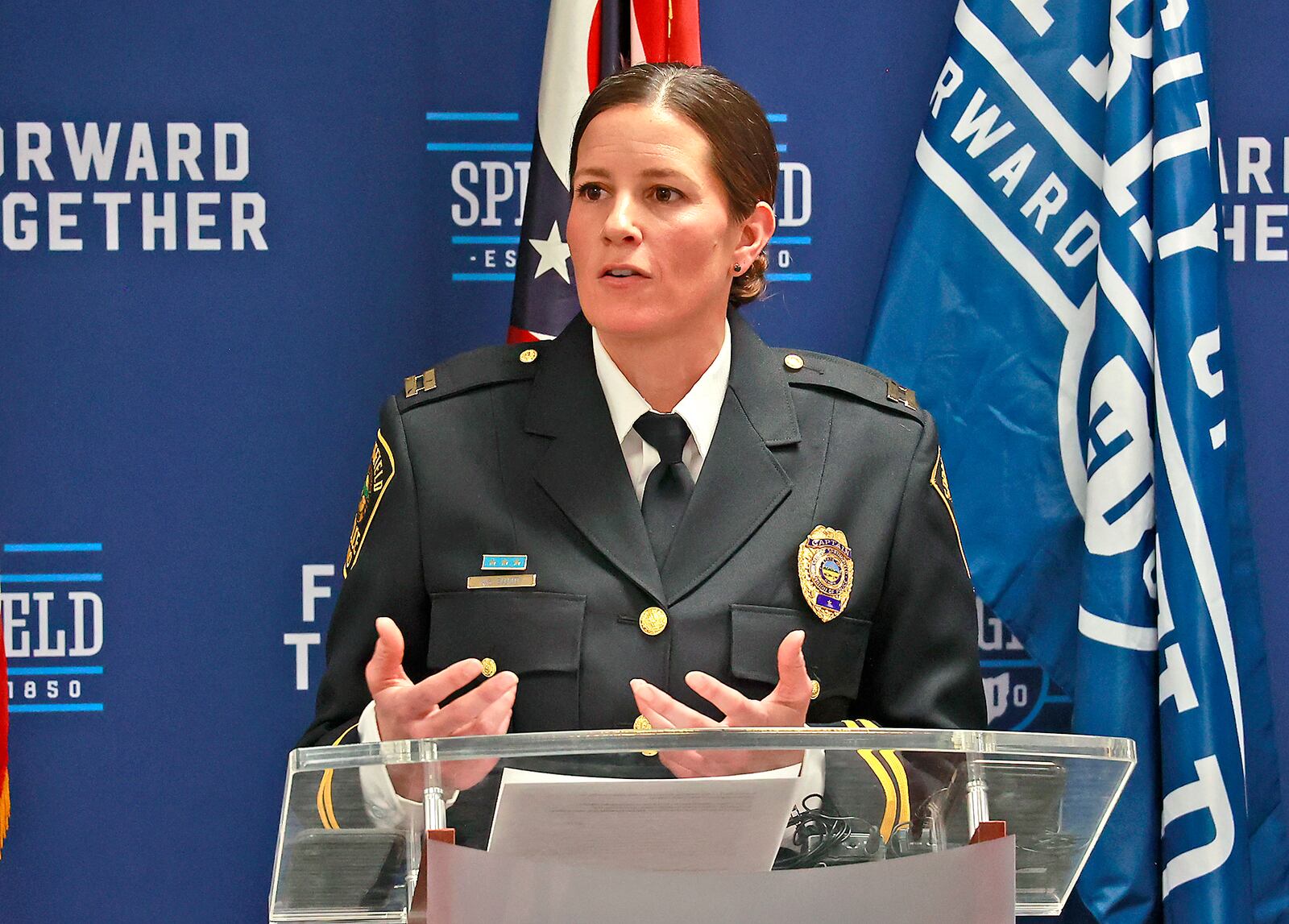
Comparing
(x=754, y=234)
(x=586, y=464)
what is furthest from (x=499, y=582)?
(x=754, y=234)

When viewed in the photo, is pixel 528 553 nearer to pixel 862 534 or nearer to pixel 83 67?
pixel 862 534

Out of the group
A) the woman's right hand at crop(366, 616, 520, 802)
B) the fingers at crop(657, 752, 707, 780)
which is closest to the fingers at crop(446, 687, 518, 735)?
the woman's right hand at crop(366, 616, 520, 802)

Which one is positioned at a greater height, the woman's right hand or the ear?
the ear

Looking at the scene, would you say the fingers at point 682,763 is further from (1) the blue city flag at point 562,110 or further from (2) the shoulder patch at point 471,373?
(1) the blue city flag at point 562,110

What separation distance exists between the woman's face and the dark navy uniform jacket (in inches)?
5.9

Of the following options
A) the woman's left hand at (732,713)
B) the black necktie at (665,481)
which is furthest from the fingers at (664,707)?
the black necktie at (665,481)

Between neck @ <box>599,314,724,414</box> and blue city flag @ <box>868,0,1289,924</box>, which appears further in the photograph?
blue city flag @ <box>868,0,1289,924</box>

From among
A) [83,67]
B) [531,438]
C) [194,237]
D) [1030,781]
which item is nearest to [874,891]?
[1030,781]

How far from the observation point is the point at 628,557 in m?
1.78

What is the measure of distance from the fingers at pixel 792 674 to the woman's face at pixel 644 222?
582 mm

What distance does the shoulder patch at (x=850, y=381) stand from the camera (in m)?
1.97

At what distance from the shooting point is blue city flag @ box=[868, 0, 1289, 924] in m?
2.28

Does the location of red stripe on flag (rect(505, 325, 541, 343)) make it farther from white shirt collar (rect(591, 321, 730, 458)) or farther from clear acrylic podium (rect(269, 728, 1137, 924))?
clear acrylic podium (rect(269, 728, 1137, 924))

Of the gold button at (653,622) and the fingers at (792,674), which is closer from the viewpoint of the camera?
the fingers at (792,674)
